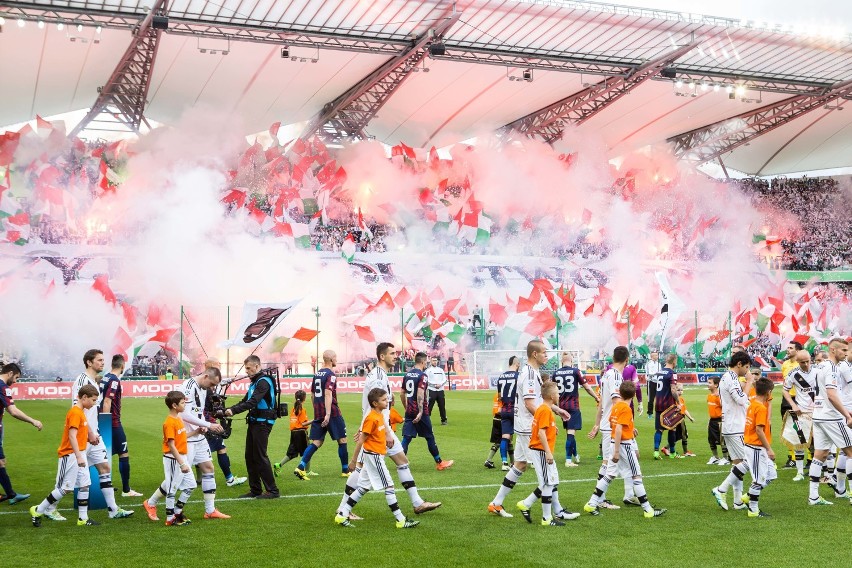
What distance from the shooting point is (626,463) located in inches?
400

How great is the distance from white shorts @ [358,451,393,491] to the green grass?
48cm

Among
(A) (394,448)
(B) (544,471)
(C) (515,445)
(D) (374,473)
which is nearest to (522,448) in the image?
(B) (544,471)

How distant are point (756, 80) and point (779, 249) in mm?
16264

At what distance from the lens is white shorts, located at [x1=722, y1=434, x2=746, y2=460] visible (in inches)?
402

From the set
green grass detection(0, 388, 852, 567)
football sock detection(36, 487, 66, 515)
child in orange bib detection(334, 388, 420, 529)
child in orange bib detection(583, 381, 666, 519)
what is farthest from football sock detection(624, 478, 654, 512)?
football sock detection(36, 487, 66, 515)

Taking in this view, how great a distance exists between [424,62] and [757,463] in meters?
30.5

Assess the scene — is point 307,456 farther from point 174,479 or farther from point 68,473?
point 68,473

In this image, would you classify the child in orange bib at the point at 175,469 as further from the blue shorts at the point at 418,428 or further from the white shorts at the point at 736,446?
the white shorts at the point at 736,446

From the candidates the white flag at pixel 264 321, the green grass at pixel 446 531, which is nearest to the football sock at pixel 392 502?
the green grass at pixel 446 531

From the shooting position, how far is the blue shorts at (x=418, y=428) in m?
14.1

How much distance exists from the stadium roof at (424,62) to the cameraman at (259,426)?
22557 millimetres

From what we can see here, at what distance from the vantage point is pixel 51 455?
53.0 feet

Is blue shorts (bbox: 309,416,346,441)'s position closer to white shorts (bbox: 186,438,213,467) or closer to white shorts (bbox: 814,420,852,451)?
white shorts (bbox: 186,438,213,467)

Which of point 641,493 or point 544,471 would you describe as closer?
point 544,471
